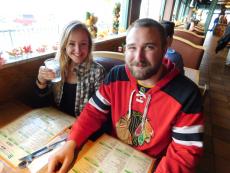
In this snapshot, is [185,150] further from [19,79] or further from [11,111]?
[19,79]

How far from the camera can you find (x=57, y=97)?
1.14 m

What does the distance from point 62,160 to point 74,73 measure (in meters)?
0.58

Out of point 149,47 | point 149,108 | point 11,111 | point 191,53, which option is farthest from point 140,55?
point 191,53

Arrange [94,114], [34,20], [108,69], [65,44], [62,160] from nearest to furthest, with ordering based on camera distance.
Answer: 1. [62,160]
2. [94,114]
3. [65,44]
4. [108,69]
5. [34,20]

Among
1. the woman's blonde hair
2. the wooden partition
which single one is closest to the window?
the wooden partition

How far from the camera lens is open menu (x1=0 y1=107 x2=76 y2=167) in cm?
71

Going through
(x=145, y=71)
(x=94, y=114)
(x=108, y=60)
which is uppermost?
(x=145, y=71)

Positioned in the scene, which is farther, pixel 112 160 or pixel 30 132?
pixel 30 132

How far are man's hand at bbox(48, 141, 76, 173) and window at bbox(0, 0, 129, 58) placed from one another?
78 cm

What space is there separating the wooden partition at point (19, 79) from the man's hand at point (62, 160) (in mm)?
615

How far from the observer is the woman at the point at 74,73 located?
1030mm

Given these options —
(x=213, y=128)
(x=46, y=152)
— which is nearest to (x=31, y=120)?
(x=46, y=152)

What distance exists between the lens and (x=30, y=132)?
81 cm

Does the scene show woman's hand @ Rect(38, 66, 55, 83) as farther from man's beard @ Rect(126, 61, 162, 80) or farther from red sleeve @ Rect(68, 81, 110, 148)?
man's beard @ Rect(126, 61, 162, 80)
